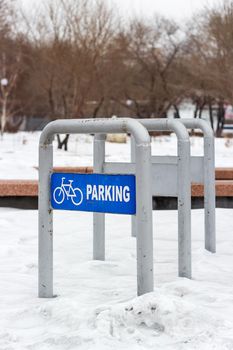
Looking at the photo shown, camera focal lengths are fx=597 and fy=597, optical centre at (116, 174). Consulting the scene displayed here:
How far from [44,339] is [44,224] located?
85 cm

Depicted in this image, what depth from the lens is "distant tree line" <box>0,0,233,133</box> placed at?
19547mm

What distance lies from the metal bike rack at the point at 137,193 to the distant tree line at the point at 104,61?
42.9ft

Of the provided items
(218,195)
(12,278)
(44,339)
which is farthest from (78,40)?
(44,339)

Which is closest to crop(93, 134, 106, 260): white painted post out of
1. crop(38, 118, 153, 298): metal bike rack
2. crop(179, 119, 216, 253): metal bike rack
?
crop(179, 119, 216, 253): metal bike rack

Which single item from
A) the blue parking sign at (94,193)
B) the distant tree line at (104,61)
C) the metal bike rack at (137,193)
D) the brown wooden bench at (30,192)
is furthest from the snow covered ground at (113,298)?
the distant tree line at (104,61)

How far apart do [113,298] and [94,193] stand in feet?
2.21

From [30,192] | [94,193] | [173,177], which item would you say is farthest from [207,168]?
[30,192]

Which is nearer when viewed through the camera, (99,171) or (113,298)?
(113,298)

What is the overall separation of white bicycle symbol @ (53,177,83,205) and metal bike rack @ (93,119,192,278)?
0.92m

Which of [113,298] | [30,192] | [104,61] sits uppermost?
[104,61]

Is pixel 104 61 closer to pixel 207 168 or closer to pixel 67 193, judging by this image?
pixel 207 168

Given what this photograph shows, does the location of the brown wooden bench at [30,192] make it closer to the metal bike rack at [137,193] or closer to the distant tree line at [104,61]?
the metal bike rack at [137,193]

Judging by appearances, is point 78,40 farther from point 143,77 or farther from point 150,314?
point 143,77

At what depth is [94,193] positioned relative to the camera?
137 inches
